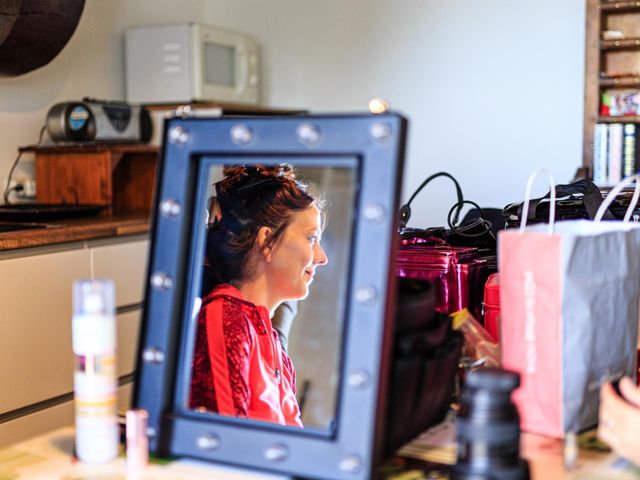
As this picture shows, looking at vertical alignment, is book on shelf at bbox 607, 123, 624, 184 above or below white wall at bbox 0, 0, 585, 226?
below

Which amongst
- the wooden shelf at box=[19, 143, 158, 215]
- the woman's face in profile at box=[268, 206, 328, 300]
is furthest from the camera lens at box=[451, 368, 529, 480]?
the wooden shelf at box=[19, 143, 158, 215]

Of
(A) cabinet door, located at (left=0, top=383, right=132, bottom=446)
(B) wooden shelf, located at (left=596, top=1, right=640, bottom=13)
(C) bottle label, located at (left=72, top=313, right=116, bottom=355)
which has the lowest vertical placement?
(A) cabinet door, located at (left=0, top=383, right=132, bottom=446)

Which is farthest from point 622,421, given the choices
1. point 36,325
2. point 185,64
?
point 185,64

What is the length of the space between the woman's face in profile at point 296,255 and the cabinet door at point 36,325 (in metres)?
1.48

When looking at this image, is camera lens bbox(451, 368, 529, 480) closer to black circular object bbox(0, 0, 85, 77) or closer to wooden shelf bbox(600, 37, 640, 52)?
black circular object bbox(0, 0, 85, 77)

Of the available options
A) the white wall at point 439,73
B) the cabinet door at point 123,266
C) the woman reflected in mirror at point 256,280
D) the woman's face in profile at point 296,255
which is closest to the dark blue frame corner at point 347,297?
the woman reflected in mirror at point 256,280

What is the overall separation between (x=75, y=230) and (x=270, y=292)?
64.7 inches

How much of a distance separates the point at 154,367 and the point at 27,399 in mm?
1889

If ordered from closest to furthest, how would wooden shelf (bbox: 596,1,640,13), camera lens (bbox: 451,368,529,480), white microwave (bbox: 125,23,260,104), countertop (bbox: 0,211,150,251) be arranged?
camera lens (bbox: 451,368,529,480)
countertop (bbox: 0,211,150,251)
wooden shelf (bbox: 596,1,640,13)
white microwave (bbox: 125,23,260,104)

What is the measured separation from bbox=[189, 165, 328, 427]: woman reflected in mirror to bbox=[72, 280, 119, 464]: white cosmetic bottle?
0.17 meters

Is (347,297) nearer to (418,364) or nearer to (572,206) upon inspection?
(418,364)

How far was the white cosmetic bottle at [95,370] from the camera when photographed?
84cm

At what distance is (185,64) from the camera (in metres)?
3.72

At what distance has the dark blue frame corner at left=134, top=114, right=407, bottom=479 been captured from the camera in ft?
2.57
